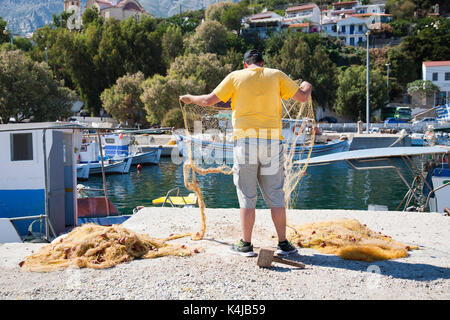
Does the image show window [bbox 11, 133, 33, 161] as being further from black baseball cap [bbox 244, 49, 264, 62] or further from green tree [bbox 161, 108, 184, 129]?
green tree [bbox 161, 108, 184, 129]

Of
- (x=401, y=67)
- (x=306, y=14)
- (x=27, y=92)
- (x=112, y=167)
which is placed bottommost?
(x=112, y=167)

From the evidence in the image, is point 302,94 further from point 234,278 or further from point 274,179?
point 234,278

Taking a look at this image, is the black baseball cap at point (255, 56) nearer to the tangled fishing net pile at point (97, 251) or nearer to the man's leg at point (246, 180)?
the man's leg at point (246, 180)

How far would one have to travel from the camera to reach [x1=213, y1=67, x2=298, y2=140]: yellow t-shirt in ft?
15.9

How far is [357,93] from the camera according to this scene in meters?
60.0

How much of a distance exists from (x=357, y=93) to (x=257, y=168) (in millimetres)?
58780

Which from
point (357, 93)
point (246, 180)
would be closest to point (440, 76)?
point (357, 93)

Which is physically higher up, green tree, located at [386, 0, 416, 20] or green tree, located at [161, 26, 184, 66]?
green tree, located at [386, 0, 416, 20]

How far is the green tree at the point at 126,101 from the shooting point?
5319 cm

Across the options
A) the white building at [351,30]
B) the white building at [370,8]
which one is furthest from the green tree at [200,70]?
the white building at [370,8]

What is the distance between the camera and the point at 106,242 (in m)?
5.07

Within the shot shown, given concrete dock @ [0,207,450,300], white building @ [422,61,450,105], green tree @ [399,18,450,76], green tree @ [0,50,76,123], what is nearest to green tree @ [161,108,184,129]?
green tree @ [0,50,76,123]

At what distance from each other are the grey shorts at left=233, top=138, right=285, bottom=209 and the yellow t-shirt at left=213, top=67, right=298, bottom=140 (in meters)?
0.10
